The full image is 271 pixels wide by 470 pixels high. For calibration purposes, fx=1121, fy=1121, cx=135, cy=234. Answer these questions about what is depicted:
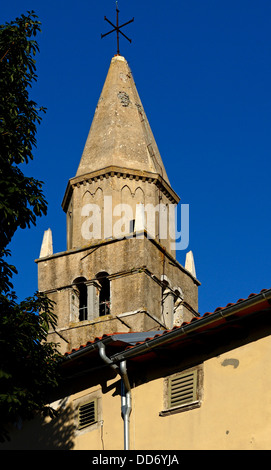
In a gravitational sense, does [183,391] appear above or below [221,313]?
below

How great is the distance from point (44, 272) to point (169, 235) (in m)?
4.06

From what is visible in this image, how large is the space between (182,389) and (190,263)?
591 inches

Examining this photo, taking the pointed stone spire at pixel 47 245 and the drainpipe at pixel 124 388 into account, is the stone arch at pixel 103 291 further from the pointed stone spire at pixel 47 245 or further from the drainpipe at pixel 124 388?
the drainpipe at pixel 124 388

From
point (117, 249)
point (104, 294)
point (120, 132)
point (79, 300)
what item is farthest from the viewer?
point (120, 132)

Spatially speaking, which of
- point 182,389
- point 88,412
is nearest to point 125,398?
point 88,412

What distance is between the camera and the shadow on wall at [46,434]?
22.3m

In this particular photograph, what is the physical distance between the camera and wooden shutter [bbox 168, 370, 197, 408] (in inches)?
811

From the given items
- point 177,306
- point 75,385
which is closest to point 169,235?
point 177,306

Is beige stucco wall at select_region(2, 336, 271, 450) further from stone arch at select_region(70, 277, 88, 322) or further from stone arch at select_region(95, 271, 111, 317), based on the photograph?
stone arch at select_region(70, 277, 88, 322)

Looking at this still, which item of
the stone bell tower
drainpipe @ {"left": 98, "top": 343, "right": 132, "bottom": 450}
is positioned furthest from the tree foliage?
the stone bell tower

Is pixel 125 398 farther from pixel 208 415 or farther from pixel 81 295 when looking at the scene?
pixel 81 295

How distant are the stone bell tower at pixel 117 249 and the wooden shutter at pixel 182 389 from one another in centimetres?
997

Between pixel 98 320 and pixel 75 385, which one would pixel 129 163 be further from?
pixel 75 385

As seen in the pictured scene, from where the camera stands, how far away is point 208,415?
20031mm
